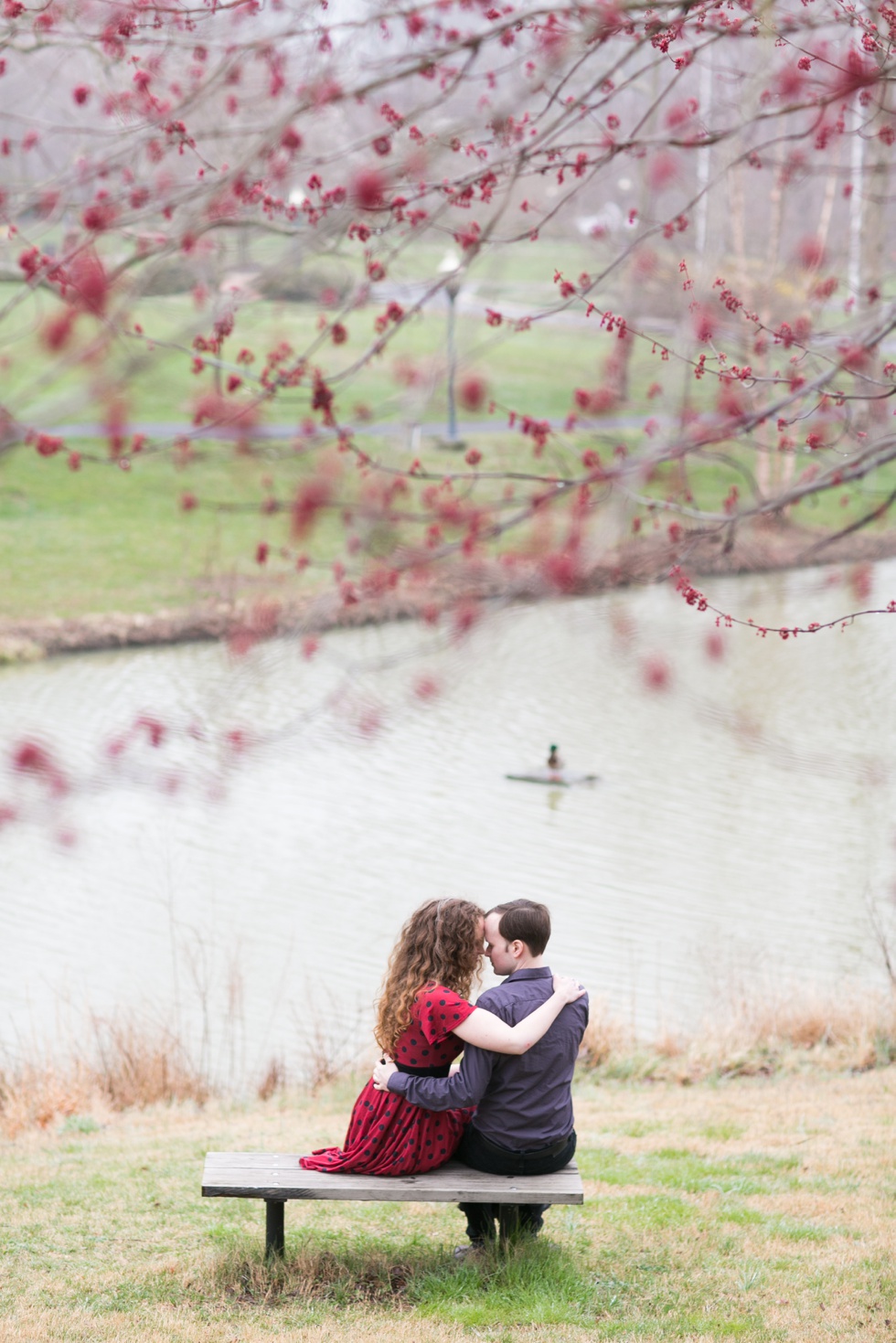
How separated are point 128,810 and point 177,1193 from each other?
27.1 feet

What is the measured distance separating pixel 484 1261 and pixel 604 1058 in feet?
12.1

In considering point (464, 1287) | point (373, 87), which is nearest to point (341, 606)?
point (373, 87)

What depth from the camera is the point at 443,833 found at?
12727 millimetres

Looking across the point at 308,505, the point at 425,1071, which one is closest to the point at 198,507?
the point at 425,1071

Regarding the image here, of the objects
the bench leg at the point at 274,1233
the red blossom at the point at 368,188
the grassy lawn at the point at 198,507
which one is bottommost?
the bench leg at the point at 274,1233

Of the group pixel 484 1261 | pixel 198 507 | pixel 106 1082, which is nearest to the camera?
pixel 484 1261

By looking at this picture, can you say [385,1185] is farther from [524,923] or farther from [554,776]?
[554,776]

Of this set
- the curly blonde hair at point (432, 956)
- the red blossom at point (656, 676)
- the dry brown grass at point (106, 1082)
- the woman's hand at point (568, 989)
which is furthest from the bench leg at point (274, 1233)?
the dry brown grass at point (106, 1082)

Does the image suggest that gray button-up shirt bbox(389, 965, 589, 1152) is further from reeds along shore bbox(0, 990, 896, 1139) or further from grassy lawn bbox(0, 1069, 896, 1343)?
reeds along shore bbox(0, 990, 896, 1139)

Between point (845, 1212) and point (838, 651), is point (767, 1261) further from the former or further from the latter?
point (838, 651)

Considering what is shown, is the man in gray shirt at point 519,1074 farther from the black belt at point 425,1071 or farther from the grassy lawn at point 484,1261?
the grassy lawn at point 484,1261

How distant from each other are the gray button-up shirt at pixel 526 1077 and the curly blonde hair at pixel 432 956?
11 cm

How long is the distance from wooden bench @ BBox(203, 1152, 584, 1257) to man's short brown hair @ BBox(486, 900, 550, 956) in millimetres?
609

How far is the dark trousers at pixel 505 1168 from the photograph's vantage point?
12.9ft
